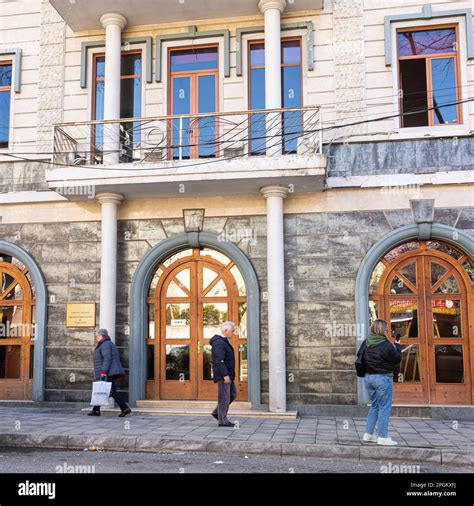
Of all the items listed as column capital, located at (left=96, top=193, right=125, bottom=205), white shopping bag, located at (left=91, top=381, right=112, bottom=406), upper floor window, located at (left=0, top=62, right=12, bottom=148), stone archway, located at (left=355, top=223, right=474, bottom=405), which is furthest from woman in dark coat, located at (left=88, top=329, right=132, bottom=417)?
upper floor window, located at (left=0, top=62, right=12, bottom=148)

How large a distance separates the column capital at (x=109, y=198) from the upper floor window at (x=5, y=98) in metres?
2.92

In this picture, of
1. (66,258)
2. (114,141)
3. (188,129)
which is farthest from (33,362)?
(188,129)

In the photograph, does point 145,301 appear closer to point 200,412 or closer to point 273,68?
point 200,412

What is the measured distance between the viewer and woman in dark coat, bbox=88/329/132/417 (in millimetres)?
11008

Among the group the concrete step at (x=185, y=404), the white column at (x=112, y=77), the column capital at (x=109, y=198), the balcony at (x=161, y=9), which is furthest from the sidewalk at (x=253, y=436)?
the balcony at (x=161, y=9)

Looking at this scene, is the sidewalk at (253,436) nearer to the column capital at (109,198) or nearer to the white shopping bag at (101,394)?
the white shopping bag at (101,394)

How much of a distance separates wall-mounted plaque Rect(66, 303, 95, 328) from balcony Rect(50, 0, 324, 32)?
236 inches

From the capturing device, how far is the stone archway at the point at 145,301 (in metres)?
11.7

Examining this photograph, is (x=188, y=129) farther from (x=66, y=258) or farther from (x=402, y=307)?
(x=402, y=307)

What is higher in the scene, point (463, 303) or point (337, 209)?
point (337, 209)

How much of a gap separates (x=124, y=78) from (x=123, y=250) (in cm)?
375

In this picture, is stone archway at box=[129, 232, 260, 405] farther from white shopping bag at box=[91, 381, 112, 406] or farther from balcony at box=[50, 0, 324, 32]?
balcony at box=[50, 0, 324, 32]

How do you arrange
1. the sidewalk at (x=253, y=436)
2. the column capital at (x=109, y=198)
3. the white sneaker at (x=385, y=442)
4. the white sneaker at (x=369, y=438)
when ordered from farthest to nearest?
the column capital at (x=109, y=198)
the white sneaker at (x=369, y=438)
the white sneaker at (x=385, y=442)
the sidewalk at (x=253, y=436)

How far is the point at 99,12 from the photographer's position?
1245 cm
